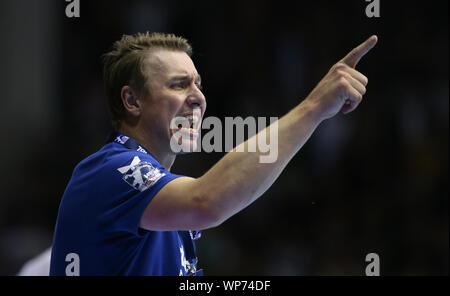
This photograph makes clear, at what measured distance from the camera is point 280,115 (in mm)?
6402

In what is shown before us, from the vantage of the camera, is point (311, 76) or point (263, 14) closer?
point (311, 76)

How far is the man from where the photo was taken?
2027mm

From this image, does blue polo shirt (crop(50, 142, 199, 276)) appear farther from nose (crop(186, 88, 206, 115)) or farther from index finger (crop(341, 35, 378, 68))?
index finger (crop(341, 35, 378, 68))

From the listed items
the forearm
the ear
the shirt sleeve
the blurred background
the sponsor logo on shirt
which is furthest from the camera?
the blurred background

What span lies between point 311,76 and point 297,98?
0.33 metres

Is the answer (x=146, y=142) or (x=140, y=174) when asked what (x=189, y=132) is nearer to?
(x=146, y=142)

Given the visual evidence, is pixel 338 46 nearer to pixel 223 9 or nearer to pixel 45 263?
pixel 223 9

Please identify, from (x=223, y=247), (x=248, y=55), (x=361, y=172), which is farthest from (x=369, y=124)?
(x=223, y=247)

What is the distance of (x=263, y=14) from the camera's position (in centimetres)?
703

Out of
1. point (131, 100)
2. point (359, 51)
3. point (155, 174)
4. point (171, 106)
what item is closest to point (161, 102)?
point (171, 106)

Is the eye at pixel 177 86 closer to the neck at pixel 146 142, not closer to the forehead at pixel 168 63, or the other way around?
the forehead at pixel 168 63

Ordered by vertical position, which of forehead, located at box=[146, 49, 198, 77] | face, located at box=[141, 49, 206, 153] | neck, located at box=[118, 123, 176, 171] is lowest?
neck, located at box=[118, 123, 176, 171]

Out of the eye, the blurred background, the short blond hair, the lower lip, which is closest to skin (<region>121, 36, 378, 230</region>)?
the lower lip

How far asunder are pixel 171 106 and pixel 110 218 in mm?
566
